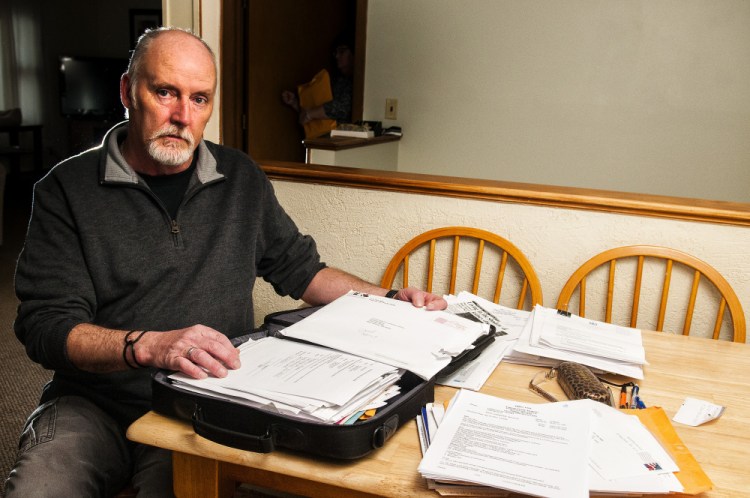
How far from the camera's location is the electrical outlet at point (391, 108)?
404cm

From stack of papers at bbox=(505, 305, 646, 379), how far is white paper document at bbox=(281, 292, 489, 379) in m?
0.10

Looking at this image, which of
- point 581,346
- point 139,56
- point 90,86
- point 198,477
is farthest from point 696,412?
point 90,86

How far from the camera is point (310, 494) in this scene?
0.87m

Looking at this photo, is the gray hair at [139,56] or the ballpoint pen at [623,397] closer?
the ballpoint pen at [623,397]

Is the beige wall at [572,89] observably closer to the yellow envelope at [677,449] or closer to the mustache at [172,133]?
the mustache at [172,133]

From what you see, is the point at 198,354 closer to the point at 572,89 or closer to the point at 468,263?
the point at 468,263

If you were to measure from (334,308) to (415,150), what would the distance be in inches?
116

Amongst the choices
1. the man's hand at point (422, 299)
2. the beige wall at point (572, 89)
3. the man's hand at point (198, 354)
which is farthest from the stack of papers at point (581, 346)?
the beige wall at point (572, 89)

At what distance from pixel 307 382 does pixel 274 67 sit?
125 inches

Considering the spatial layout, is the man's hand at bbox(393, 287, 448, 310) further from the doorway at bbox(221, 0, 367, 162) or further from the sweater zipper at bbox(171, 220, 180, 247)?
the doorway at bbox(221, 0, 367, 162)

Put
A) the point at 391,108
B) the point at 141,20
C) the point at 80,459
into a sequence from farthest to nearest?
1. the point at 141,20
2. the point at 391,108
3. the point at 80,459

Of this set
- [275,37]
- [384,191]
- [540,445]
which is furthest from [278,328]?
[275,37]

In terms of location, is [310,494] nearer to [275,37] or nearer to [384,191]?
[384,191]

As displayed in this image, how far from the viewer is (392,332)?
1.13 meters
